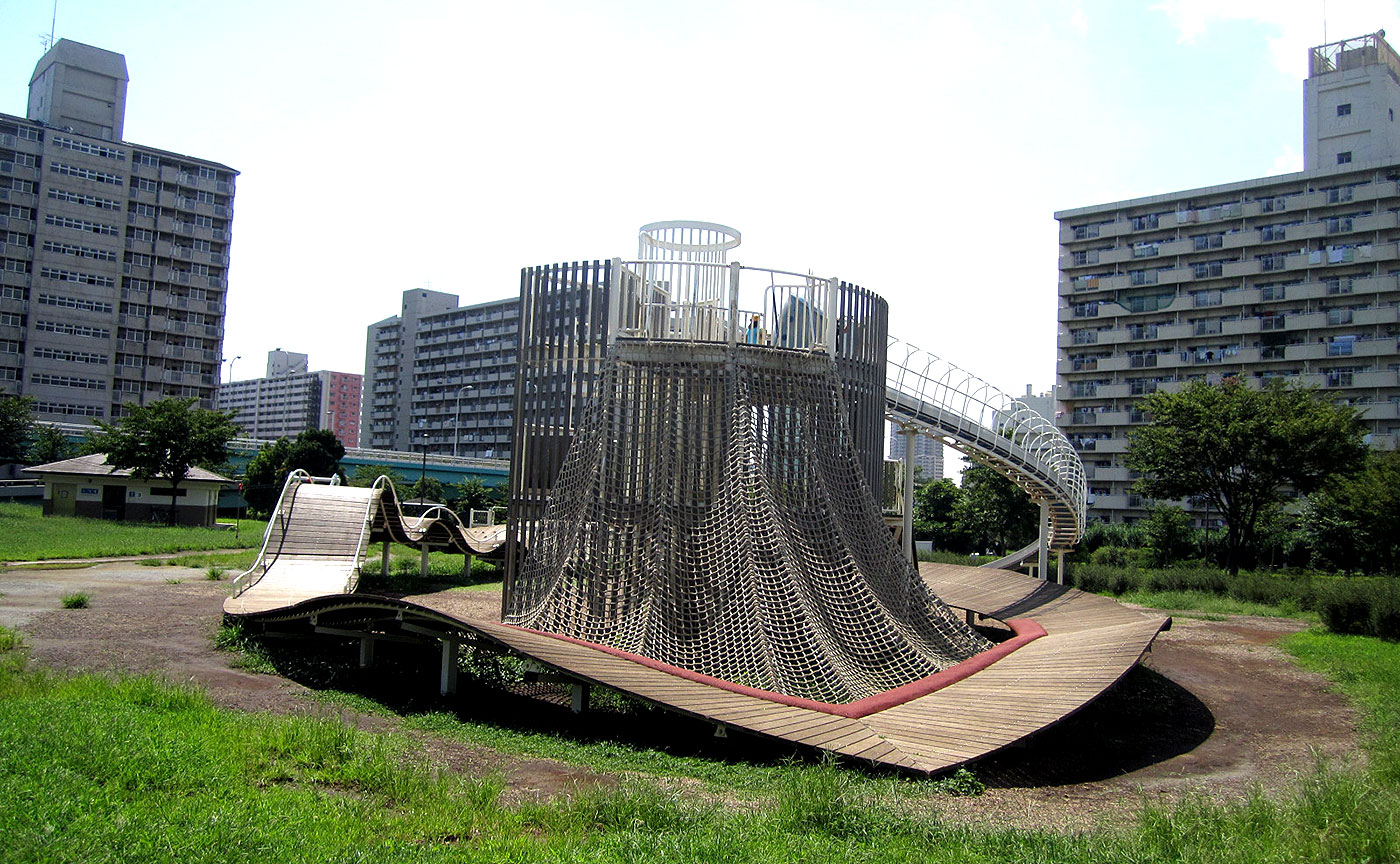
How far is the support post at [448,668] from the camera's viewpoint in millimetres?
11742

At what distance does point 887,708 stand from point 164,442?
38.4 m

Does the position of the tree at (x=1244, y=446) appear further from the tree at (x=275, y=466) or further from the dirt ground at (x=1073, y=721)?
the tree at (x=275, y=466)

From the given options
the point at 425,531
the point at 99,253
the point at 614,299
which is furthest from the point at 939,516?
the point at 99,253

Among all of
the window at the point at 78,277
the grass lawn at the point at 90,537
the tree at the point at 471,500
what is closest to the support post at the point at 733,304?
the grass lawn at the point at 90,537

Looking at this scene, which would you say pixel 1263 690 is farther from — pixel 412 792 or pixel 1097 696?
pixel 412 792

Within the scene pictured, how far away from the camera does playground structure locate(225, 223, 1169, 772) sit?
11.4m

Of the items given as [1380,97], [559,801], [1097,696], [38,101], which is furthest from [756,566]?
[38,101]

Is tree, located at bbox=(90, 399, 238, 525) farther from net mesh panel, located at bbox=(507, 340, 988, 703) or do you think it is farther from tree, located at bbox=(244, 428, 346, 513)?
net mesh panel, located at bbox=(507, 340, 988, 703)

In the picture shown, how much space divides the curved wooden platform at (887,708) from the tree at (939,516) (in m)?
40.3

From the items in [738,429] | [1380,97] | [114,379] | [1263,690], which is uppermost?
[1380,97]

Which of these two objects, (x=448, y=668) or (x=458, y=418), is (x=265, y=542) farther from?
(x=458, y=418)

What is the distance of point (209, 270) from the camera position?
67062 millimetres

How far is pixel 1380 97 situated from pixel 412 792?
66.8 meters

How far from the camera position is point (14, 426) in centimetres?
4716
